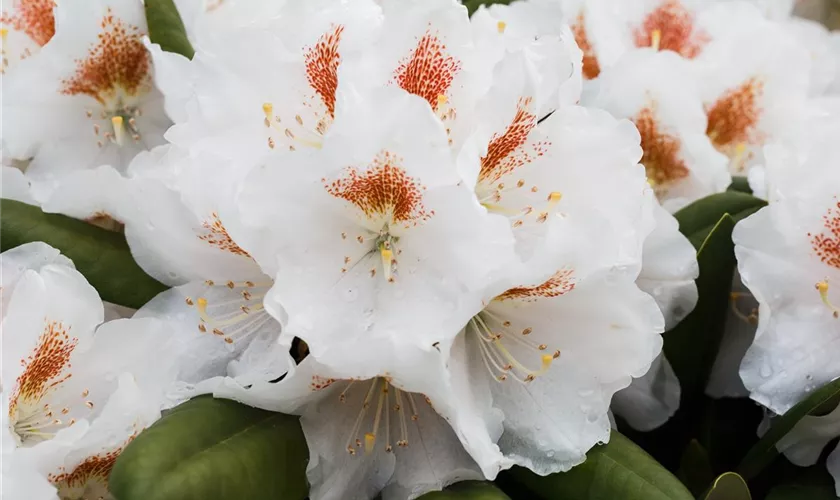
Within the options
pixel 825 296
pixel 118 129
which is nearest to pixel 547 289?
pixel 825 296

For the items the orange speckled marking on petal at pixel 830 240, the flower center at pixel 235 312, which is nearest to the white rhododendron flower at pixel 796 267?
the orange speckled marking on petal at pixel 830 240

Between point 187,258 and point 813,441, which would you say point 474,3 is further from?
point 813,441

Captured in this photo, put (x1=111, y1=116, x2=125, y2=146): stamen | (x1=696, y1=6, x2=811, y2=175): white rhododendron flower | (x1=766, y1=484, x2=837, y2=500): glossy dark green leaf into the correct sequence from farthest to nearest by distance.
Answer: (x1=696, y1=6, x2=811, y2=175): white rhododendron flower
(x1=111, y1=116, x2=125, y2=146): stamen
(x1=766, y1=484, x2=837, y2=500): glossy dark green leaf

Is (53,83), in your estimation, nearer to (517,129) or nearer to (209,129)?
(209,129)

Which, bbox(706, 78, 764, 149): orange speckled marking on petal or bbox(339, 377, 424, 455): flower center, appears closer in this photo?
bbox(339, 377, 424, 455): flower center

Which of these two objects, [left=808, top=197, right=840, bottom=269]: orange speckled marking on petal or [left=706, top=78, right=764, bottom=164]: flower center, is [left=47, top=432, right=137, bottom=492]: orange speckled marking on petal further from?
[left=706, top=78, right=764, bottom=164]: flower center

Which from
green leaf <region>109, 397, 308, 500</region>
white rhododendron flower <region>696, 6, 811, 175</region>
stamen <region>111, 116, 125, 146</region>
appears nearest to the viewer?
green leaf <region>109, 397, 308, 500</region>

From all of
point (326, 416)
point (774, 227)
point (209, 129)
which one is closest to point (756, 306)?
point (774, 227)

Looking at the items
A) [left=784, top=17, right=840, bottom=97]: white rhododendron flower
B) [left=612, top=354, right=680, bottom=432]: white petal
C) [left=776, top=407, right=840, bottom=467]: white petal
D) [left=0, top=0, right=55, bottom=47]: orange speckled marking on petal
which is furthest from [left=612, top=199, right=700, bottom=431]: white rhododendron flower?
[left=0, top=0, right=55, bottom=47]: orange speckled marking on petal
